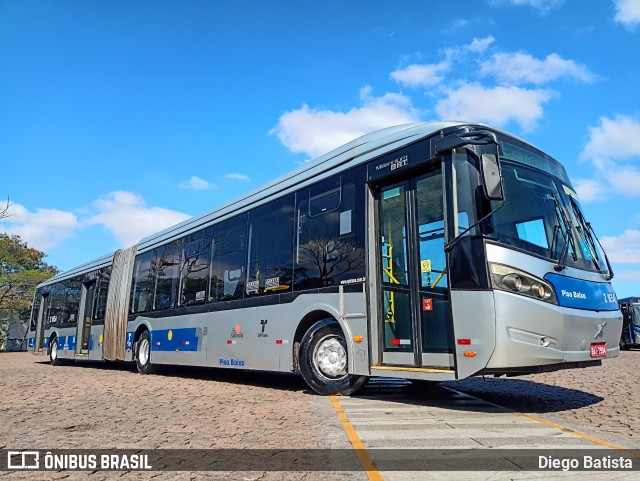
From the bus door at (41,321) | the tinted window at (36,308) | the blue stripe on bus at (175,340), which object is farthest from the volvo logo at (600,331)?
the tinted window at (36,308)

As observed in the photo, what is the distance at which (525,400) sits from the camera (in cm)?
742

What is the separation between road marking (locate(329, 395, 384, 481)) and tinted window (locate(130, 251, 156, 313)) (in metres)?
8.83

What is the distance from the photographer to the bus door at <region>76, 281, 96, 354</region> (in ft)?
54.9

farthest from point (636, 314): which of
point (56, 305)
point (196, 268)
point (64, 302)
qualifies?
point (56, 305)

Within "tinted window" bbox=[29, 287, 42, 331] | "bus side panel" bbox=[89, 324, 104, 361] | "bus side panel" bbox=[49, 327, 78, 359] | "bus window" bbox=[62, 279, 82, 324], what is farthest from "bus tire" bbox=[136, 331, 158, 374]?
"tinted window" bbox=[29, 287, 42, 331]

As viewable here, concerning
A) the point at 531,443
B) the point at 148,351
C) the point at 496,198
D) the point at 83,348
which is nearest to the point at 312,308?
the point at 496,198

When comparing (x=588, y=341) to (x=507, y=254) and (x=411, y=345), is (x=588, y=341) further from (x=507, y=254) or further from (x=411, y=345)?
(x=411, y=345)

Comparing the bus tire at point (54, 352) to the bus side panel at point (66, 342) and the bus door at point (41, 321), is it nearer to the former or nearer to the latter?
the bus side panel at point (66, 342)

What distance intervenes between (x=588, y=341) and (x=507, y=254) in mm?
1519

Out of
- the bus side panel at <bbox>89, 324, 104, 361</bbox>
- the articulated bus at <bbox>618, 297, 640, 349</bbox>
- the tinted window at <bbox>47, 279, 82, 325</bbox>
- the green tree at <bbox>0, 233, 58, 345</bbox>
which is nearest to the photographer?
the bus side panel at <bbox>89, 324, 104, 361</bbox>

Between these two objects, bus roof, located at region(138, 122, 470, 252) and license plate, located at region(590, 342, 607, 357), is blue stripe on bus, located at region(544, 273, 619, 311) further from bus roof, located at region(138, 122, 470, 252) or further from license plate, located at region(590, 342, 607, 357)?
bus roof, located at region(138, 122, 470, 252)

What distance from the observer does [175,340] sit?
38.7 ft

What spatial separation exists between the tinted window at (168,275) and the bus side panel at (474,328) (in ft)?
27.0

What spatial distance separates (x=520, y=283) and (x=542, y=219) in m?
1.15
